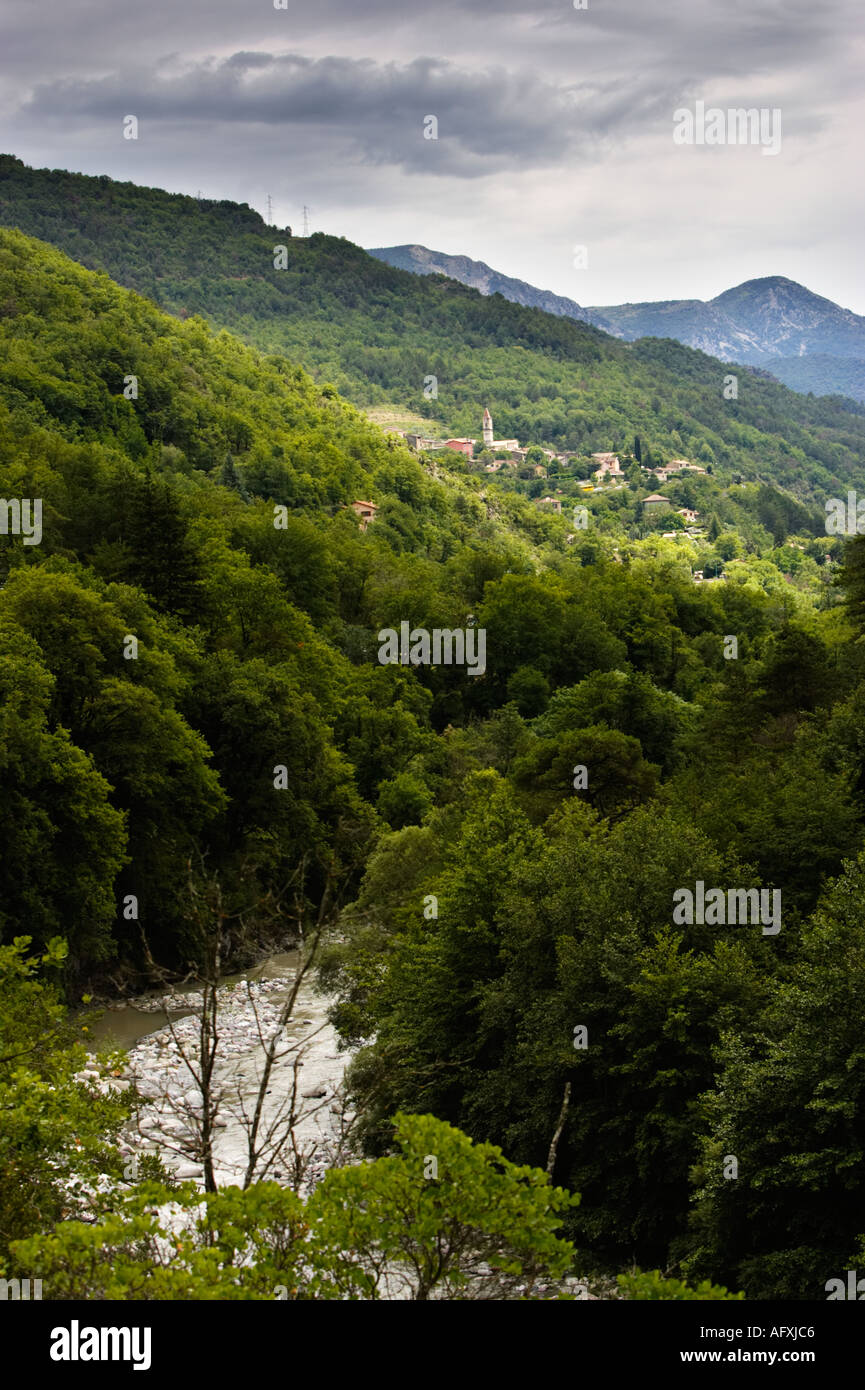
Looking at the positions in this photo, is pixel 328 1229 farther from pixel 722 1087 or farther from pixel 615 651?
pixel 615 651

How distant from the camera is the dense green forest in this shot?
2044 centimetres

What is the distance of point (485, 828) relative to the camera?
104 feet

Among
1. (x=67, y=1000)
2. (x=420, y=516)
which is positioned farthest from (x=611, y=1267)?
(x=420, y=516)

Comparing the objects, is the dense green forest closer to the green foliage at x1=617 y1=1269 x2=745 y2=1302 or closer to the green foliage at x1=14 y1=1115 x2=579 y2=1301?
the green foliage at x1=14 y1=1115 x2=579 y2=1301

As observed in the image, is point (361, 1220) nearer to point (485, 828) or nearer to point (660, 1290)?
point (660, 1290)

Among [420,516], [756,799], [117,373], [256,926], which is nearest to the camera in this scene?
[756,799]

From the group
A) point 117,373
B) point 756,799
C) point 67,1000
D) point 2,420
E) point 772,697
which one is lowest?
point 67,1000

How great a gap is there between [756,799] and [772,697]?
17.8m

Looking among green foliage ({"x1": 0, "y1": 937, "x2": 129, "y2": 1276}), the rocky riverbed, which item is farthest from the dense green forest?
the rocky riverbed

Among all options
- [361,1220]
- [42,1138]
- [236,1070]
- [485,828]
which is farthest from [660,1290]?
[485,828]

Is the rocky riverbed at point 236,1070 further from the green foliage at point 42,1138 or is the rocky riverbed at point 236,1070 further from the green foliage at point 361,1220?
the green foliage at point 361,1220

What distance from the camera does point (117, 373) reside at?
326ft

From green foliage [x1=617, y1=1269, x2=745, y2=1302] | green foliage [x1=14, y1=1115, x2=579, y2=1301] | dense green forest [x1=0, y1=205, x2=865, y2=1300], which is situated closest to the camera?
green foliage [x1=617, y1=1269, x2=745, y2=1302]

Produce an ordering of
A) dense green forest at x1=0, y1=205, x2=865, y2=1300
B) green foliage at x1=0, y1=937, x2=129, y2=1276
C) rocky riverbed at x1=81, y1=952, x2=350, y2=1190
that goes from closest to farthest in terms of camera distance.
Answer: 1. green foliage at x1=0, y1=937, x2=129, y2=1276
2. dense green forest at x1=0, y1=205, x2=865, y2=1300
3. rocky riverbed at x1=81, y1=952, x2=350, y2=1190
